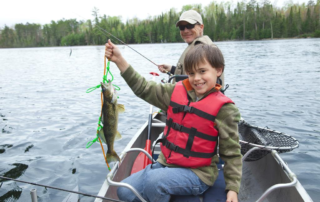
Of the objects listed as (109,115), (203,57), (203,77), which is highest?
(203,57)

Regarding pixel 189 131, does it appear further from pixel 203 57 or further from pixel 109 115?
pixel 109 115

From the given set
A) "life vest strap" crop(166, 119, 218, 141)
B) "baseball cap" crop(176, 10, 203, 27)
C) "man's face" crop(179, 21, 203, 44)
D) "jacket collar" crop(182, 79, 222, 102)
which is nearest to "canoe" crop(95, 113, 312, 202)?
"life vest strap" crop(166, 119, 218, 141)

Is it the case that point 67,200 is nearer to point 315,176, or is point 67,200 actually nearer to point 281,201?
point 281,201

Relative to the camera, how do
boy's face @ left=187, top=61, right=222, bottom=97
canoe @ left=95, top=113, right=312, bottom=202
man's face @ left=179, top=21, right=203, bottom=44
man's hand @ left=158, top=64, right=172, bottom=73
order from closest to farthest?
boy's face @ left=187, top=61, right=222, bottom=97
canoe @ left=95, top=113, right=312, bottom=202
man's face @ left=179, top=21, right=203, bottom=44
man's hand @ left=158, top=64, right=172, bottom=73

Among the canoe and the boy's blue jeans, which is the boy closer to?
the boy's blue jeans

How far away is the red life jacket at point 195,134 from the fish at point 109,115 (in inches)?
25.0

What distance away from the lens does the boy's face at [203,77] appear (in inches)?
99.2

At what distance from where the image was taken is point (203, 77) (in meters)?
2.54

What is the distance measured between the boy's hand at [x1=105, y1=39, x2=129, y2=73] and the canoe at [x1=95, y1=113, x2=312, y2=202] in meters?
1.13

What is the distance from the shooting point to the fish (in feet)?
8.98

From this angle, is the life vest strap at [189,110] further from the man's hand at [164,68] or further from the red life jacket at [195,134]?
the man's hand at [164,68]

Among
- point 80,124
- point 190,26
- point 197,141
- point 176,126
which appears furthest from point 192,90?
point 80,124

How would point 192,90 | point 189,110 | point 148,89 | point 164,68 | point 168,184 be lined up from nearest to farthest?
point 168,184, point 189,110, point 192,90, point 148,89, point 164,68

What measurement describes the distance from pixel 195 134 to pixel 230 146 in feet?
1.09
